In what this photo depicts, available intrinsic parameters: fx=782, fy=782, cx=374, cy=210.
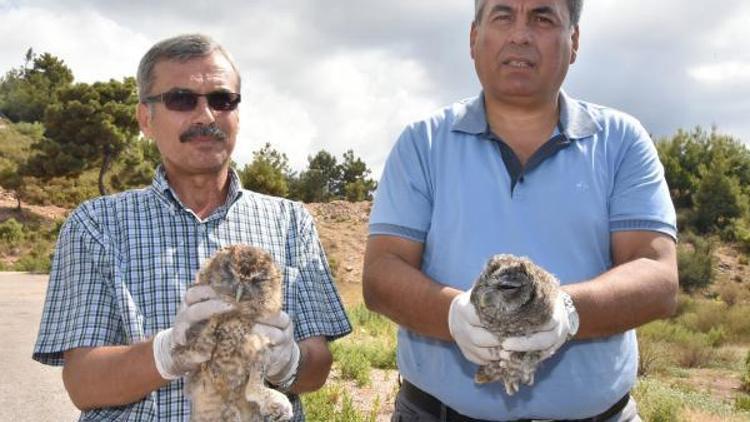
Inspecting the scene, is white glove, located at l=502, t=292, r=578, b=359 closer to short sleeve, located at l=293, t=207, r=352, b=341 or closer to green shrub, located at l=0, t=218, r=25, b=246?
short sleeve, located at l=293, t=207, r=352, b=341

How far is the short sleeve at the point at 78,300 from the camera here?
136 inches

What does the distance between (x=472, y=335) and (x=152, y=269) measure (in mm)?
1606

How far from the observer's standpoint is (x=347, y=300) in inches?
1089

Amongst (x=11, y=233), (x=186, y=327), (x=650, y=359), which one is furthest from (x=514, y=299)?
(x=11, y=233)

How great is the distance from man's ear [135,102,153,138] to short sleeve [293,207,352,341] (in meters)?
0.87

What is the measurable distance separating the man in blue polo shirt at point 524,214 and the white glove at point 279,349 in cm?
53

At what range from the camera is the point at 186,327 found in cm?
292

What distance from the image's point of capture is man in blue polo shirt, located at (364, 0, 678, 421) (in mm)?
3551

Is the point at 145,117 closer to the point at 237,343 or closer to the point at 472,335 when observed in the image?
the point at 237,343

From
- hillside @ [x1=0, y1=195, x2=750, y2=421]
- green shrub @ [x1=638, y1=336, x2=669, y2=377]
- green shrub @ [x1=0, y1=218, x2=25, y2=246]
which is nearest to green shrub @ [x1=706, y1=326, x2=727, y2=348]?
hillside @ [x1=0, y1=195, x2=750, y2=421]

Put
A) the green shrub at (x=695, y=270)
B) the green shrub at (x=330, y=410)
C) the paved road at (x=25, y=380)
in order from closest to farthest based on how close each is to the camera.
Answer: the green shrub at (x=330, y=410), the paved road at (x=25, y=380), the green shrub at (x=695, y=270)

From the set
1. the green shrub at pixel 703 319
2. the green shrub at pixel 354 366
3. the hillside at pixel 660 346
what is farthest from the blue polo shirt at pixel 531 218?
the green shrub at pixel 703 319

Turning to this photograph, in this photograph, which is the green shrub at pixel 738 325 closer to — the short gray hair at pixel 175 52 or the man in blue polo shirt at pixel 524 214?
the man in blue polo shirt at pixel 524 214

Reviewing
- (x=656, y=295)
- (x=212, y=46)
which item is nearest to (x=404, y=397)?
(x=656, y=295)
